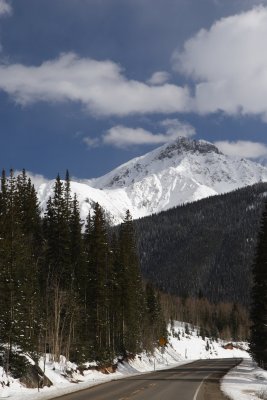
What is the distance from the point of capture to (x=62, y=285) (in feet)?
177

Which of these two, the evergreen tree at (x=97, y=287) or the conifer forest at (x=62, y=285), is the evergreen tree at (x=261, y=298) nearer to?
the conifer forest at (x=62, y=285)

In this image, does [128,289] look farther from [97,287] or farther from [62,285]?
[62,285]

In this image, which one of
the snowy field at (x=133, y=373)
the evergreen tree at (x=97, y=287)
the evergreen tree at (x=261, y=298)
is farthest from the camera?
the evergreen tree at (x=97, y=287)

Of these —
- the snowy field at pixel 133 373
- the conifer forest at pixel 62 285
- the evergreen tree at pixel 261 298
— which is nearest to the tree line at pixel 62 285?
the conifer forest at pixel 62 285

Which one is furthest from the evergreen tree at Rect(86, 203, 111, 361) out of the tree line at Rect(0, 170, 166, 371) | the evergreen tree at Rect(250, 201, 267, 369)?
the evergreen tree at Rect(250, 201, 267, 369)

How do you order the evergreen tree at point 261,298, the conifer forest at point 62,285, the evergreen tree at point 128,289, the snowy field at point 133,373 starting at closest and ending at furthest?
the snowy field at point 133,373
the conifer forest at point 62,285
the evergreen tree at point 261,298
the evergreen tree at point 128,289

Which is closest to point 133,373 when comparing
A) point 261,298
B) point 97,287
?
point 97,287

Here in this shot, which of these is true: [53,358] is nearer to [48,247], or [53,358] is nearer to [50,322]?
[50,322]

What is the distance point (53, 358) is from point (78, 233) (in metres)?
22.5

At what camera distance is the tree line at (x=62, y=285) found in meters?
32.7

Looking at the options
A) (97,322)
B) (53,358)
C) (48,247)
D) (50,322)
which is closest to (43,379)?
(53,358)

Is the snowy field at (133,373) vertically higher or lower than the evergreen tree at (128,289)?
lower

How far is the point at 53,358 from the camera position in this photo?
40656 millimetres

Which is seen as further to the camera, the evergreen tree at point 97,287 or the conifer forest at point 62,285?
the evergreen tree at point 97,287
